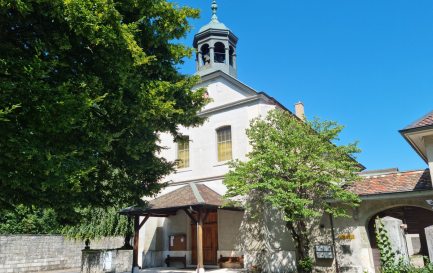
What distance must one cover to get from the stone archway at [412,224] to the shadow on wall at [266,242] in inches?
115

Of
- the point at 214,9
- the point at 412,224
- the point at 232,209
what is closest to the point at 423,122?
the point at 232,209

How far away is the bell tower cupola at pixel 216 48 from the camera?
18297 millimetres

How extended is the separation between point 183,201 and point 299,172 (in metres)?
4.55

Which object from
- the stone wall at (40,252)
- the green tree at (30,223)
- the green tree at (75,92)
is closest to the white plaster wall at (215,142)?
the stone wall at (40,252)

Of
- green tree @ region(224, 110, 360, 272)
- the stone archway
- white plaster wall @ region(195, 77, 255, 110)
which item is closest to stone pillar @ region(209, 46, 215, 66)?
white plaster wall @ region(195, 77, 255, 110)

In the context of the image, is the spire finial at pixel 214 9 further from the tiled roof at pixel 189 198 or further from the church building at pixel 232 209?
the tiled roof at pixel 189 198

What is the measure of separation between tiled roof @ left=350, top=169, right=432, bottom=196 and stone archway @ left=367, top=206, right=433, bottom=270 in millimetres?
892

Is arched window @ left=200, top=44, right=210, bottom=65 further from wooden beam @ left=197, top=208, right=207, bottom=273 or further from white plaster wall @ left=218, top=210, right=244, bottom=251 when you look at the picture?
wooden beam @ left=197, top=208, right=207, bottom=273

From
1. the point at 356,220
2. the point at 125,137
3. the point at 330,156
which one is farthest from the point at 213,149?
the point at 125,137

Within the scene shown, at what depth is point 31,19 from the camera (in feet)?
19.9

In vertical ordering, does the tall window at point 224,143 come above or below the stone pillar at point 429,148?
above

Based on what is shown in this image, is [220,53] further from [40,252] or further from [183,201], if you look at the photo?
[40,252]

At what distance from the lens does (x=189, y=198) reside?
13.4 meters

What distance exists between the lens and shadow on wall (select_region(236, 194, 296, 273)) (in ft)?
43.2
